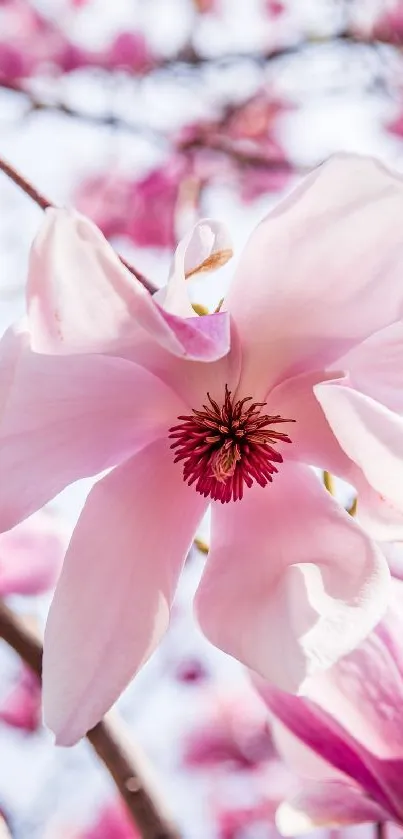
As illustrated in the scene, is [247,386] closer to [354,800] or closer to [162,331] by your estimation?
[162,331]

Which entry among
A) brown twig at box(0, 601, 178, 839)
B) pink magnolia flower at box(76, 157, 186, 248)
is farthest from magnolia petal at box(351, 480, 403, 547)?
pink magnolia flower at box(76, 157, 186, 248)

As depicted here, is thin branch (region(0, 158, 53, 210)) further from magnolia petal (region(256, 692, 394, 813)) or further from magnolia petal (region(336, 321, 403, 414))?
magnolia petal (region(256, 692, 394, 813))

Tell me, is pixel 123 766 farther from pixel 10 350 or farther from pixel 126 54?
pixel 126 54

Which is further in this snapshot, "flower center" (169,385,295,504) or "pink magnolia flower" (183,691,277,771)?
"pink magnolia flower" (183,691,277,771)

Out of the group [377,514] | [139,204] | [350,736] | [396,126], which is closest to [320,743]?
[350,736]

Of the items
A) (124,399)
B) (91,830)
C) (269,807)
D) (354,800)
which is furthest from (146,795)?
(269,807)

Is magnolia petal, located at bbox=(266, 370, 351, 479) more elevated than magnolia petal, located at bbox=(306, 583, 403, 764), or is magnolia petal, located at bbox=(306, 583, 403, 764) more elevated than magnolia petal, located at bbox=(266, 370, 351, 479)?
magnolia petal, located at bbox=(266, 370, 351, 479)
